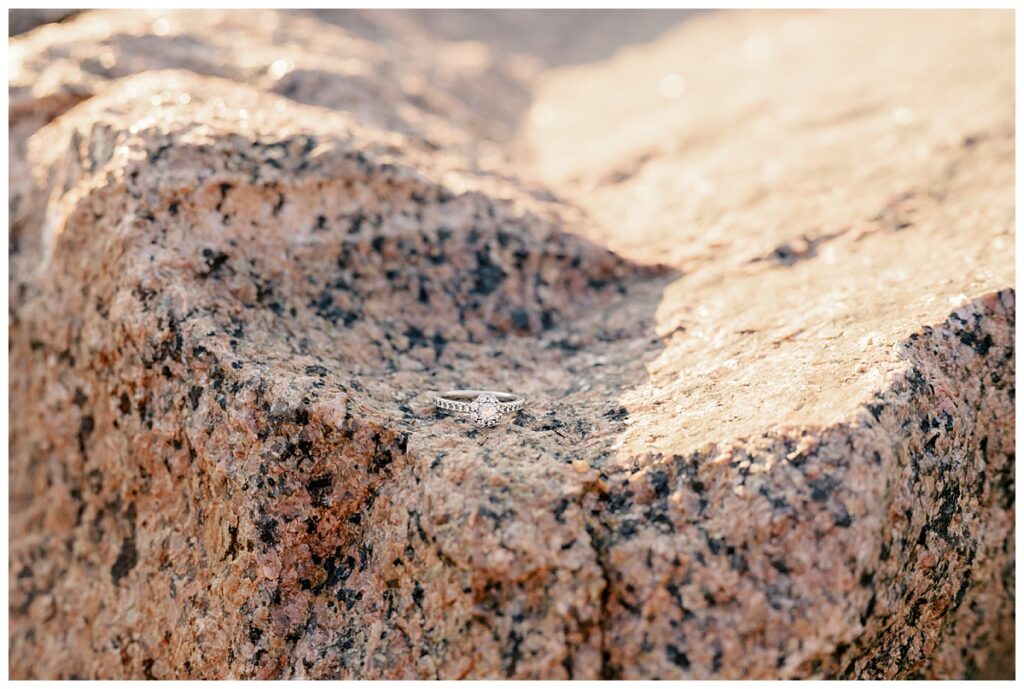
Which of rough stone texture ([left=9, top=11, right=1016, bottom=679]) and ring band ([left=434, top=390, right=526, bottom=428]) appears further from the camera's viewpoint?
ring band ([left=434, top=390, right=526, bottom=428])

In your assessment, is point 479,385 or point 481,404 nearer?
point 481,404

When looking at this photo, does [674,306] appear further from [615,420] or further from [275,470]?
[275,470]

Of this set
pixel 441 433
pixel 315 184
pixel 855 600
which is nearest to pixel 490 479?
pixel 441 433

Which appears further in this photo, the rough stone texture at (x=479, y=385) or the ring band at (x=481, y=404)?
the ring band at (x=481, y=404)
